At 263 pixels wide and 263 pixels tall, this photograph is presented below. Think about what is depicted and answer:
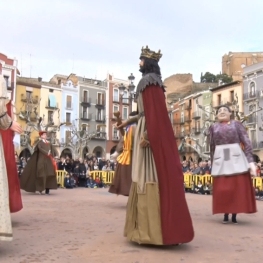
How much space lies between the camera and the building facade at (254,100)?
5006 centimetres

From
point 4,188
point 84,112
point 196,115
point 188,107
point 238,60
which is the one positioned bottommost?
point 4,188

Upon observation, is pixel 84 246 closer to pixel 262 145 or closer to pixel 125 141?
pixel 125 141

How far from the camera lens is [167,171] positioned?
498 cm

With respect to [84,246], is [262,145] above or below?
above

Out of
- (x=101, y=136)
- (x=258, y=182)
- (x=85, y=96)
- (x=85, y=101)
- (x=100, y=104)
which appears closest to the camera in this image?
(x=258, y=182)

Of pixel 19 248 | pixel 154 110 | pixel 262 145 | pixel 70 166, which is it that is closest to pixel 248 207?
pixel 154 110

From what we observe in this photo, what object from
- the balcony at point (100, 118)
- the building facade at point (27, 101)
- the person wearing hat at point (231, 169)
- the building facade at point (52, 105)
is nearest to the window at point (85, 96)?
the balcony at point (100, 118)

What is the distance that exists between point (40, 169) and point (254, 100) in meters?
41.4

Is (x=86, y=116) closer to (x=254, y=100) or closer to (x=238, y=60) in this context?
(x=254, y=100)

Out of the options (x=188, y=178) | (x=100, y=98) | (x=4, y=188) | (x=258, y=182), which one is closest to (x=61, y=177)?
(x=188, y=178)

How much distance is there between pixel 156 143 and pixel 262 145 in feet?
154

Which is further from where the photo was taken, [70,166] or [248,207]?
[70,166]

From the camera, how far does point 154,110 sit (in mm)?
5094

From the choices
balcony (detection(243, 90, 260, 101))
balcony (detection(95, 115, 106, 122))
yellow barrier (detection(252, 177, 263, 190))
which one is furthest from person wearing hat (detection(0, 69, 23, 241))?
balcony (detection(95, 115, 106, 122))
